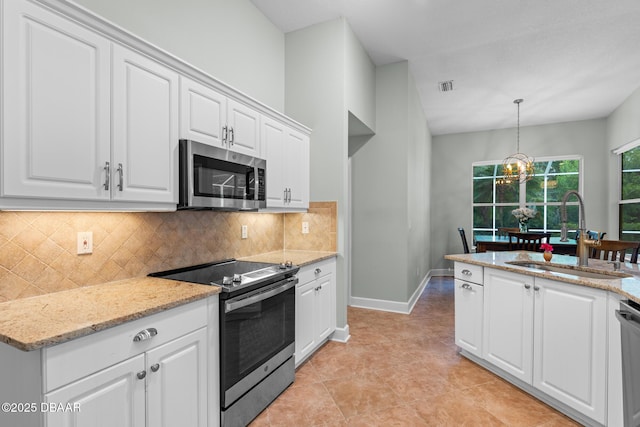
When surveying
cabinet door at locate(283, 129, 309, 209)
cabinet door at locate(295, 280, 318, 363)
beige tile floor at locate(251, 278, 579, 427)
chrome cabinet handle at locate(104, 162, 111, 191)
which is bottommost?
beige tile floor at locate(251, 278, 579, 427)

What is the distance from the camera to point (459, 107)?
5.75m

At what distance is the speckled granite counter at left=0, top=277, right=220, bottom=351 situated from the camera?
1.10 m

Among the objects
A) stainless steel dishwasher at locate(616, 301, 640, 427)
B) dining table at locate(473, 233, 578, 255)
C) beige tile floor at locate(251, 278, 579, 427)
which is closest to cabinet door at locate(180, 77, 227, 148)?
beige tile floor at locate(251, 278, 579, 427)

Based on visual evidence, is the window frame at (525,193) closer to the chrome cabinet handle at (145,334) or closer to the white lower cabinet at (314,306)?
the white lower cabinet at (314,306)

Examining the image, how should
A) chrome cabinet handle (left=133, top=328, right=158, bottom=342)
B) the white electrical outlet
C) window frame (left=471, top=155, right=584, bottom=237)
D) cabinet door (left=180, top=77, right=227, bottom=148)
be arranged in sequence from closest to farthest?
1. chrome cabinet handle (left=133, top=328, right=158, bottom=342)
2. the white electrical outlet
3. cabinet door (left=180, top=77, right=227, bottom=148)
4. window frame (left=471, top=155, right=584, bottom=237)

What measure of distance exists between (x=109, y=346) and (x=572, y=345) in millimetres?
2534

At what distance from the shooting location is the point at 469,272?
2.81m

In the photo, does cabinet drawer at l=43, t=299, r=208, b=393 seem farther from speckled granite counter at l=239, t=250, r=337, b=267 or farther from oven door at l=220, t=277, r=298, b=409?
speckled granite counter at l=239, t=250, r=337, b=267

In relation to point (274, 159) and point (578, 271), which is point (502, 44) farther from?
point (274, 159)

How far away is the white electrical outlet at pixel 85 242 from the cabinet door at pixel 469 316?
9.17 ft

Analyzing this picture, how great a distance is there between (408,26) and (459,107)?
2.75 metres

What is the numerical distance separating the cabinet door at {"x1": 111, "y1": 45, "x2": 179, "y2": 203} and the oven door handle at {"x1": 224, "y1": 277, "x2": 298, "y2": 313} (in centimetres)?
69

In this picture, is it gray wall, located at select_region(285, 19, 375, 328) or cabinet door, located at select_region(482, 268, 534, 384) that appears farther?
gray wall, located at select_region(285, 19, 375, 328)

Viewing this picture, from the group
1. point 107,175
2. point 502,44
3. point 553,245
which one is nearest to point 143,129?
point 107,175
